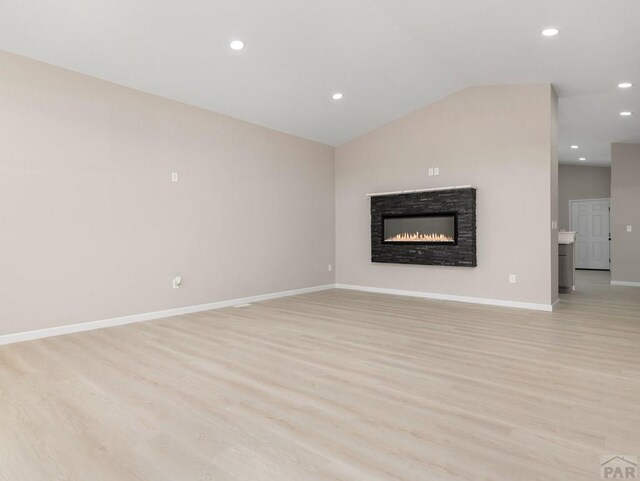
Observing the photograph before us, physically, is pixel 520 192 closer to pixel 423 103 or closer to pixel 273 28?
pixel 423 103

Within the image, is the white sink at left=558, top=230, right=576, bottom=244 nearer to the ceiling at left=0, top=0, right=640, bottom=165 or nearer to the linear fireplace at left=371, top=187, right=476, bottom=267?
the ceiling at left=0, top=0, right=640, bottom=165

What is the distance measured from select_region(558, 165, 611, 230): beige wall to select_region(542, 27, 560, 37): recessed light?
7.65 metres

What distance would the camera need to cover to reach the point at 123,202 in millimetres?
4660

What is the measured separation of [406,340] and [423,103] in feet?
13.1

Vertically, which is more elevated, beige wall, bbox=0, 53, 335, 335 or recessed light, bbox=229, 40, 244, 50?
recessed light, bbox=229, 40, 244, 50

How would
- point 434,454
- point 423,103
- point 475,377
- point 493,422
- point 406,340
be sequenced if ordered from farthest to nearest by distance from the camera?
point 423,103 < point 406,340 < point 475,377 < point 493,422 < point 434,454

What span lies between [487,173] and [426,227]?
1.21 meters

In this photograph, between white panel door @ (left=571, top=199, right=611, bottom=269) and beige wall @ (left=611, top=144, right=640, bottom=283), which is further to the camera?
white panel door @ (left=571, top=199, right=611, bottom=269)

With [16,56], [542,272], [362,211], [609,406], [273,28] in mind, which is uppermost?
[273,28]

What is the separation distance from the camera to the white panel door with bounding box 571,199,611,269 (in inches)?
401

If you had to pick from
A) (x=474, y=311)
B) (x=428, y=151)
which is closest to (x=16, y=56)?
(x=428, y=151)

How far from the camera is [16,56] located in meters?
3.88

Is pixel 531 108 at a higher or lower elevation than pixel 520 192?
higher

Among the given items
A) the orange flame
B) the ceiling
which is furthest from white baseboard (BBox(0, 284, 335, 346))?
the ceiling
